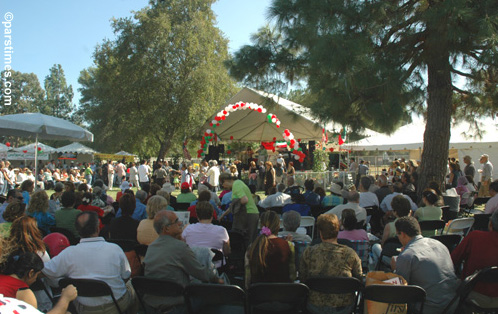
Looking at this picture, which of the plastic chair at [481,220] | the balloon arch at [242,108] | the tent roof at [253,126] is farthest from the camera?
the tent roof at [253,126]

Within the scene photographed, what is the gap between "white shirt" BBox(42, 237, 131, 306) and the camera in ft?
8.57

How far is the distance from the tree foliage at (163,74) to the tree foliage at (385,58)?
59.4 ft

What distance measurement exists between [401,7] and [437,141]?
8.31ft

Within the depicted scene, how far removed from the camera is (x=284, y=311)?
2.69 m

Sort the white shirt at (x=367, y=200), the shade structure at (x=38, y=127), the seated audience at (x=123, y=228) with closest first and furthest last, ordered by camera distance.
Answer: the seated audience at (x=123, y=228) < the white shirt at (x=367, y=200) < the shade structure at (x=38, y=127)

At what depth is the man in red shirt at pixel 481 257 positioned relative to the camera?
2.79 meters

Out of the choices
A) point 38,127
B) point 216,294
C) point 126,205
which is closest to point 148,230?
point 126,205

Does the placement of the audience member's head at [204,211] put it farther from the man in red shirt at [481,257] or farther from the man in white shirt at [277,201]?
the man in white shirt at [277,201]

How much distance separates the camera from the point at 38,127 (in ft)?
22.4

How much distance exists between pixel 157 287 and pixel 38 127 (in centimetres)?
548

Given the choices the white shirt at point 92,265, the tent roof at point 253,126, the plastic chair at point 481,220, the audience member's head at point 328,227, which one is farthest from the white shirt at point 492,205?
the tent roof at point 253,126

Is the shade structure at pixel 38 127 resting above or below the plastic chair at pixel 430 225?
above

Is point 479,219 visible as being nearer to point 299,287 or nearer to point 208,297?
point 299,287

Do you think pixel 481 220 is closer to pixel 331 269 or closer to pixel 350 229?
pixel 350 229
